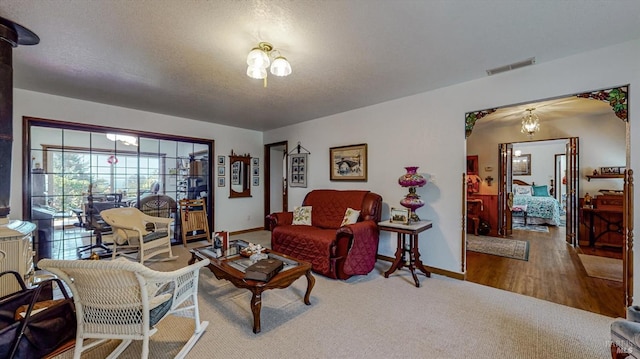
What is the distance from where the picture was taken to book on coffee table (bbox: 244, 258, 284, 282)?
6.54 feet

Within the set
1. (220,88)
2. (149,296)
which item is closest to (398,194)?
(220,88)

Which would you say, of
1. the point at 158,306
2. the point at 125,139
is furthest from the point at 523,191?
the point at 125,139

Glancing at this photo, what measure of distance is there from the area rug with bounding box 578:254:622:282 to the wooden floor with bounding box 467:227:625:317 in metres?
0.08

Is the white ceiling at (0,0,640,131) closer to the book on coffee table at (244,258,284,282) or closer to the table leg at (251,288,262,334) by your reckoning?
the book on coffee table at (244,258,284,282)

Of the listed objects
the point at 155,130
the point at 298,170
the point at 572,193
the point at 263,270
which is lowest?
the point at 263,270

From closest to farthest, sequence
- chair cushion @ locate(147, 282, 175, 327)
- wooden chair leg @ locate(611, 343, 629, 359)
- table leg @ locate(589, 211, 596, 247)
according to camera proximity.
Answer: wooden chair leg @ locate(611, 343, 629, 359) → chair cushion @ locate(147, 282, 175, 327) → table leg @ locate(589, 211, 596, 247)

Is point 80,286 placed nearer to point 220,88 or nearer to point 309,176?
point 220,88

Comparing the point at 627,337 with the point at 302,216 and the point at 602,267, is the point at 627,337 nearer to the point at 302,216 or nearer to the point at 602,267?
the point at 602,267

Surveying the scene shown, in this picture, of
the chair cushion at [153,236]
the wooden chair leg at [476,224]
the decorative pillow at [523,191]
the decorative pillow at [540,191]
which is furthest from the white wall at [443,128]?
the decorative pillow at [540,191]

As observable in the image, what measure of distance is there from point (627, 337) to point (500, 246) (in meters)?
3.63

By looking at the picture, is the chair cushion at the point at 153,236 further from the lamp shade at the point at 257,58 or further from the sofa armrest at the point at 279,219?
the lamp shade at the point at 257,58

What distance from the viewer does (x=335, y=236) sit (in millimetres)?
3055

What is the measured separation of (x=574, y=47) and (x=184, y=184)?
5868 millimetres

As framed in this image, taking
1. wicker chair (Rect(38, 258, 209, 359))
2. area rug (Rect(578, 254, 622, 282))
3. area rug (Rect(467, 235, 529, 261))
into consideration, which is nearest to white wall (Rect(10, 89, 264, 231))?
wicker chair (Rect(38, 258, 209, 359))
